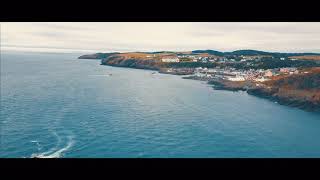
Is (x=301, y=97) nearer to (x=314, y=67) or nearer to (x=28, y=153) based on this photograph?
(x=314, y=67)

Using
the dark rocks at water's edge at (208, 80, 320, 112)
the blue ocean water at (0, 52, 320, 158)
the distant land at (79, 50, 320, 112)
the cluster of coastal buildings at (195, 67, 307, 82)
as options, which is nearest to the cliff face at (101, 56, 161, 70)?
the distant land at (79, 50, 320, 112)

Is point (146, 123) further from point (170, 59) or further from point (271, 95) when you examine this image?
point (170, 59)

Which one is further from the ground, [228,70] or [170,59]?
[170,59]

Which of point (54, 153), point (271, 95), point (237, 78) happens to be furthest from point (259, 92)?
point (54, 153)

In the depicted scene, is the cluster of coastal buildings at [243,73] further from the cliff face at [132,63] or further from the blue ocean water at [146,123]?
the cliff face at [132,63]

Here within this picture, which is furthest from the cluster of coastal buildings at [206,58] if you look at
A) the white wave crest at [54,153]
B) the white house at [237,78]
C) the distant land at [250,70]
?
the white wave crest at [54,153]

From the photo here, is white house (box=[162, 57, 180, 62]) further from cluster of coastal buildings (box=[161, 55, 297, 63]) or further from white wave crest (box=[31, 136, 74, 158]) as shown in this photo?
white wave crest (box=[31, 136, 74, 158])
